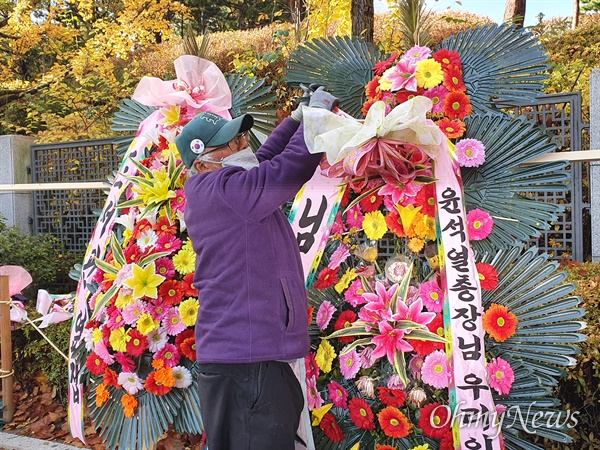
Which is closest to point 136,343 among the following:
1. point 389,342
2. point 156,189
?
point 156,189

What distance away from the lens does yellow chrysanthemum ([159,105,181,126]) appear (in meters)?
3.04

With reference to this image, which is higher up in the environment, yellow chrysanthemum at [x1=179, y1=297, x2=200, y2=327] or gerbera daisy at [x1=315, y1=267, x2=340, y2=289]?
gerbera daisy at [x1=315, y1=267, x2=340, y2=289]

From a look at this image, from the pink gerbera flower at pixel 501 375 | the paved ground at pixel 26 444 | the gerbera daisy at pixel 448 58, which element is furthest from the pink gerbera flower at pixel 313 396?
the paved ground at pixel 26 444

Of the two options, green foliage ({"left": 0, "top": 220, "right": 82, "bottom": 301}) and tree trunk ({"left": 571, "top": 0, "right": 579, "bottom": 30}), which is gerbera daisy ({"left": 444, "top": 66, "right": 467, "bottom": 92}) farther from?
tree trunk ({"left": 571, "top": 0, "right": 579, "bottom": 30})

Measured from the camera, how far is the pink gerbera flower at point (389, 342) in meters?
2.16

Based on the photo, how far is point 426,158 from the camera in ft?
7.31

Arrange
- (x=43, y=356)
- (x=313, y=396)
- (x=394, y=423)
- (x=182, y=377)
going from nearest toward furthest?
(x=394, y=423) → (x=313, y=396) → (x=182, y=377) → (x=43, y=356)

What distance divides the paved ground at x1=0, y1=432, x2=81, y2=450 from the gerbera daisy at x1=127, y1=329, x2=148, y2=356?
44.9 inches

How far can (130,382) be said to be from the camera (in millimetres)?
2754

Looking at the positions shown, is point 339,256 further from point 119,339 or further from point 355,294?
point 119,339

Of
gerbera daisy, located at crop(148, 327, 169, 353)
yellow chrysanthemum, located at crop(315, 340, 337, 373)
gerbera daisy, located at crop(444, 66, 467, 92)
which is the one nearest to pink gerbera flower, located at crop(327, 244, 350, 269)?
yellow chrysanthemum, located at crop(315, 340, 337, 373)

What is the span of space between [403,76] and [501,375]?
4.08 feet

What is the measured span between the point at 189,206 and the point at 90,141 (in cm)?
436

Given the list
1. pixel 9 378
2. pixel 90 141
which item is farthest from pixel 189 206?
pixel 90 141
